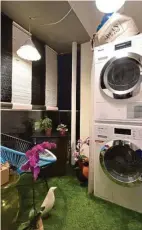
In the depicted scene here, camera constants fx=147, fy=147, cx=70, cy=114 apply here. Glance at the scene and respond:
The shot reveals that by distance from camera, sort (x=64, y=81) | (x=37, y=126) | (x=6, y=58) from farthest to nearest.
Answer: (x=64, y=81)
(x=37, y=126)
(x=6, y=58)

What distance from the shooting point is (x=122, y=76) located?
1.43 meters

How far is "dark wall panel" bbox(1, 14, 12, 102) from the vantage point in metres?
1.81

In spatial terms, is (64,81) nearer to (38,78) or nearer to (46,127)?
(38,78)

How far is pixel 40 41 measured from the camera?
2469 mm

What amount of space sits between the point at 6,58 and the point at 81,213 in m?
1.94

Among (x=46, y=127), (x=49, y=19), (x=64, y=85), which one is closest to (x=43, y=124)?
(x=46, y=127)

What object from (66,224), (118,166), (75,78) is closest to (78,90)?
(75,78)

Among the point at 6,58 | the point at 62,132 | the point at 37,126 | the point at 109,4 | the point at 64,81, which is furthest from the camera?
the point at 64,81

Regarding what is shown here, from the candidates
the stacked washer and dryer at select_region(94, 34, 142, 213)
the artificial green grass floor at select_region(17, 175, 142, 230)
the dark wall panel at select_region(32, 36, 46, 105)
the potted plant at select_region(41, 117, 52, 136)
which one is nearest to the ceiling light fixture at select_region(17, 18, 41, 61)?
the dark wall panel at select_region(32, 36, 46, 105)

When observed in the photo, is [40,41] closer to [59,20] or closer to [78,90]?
[59,20]

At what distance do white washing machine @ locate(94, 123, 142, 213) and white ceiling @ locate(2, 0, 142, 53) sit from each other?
4.34 feet

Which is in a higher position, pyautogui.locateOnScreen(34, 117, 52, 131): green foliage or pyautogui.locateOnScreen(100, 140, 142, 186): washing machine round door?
pyautogui.locateOnScreen(34, 117, 52, 131): green foliage

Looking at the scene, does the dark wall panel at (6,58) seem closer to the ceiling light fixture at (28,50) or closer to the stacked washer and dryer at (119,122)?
the ceiling light fixture at (28,50)

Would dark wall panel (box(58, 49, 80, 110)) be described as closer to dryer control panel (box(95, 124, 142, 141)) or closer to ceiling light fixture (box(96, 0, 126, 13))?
dryer control panel (box(95, 124, 142, 141))
